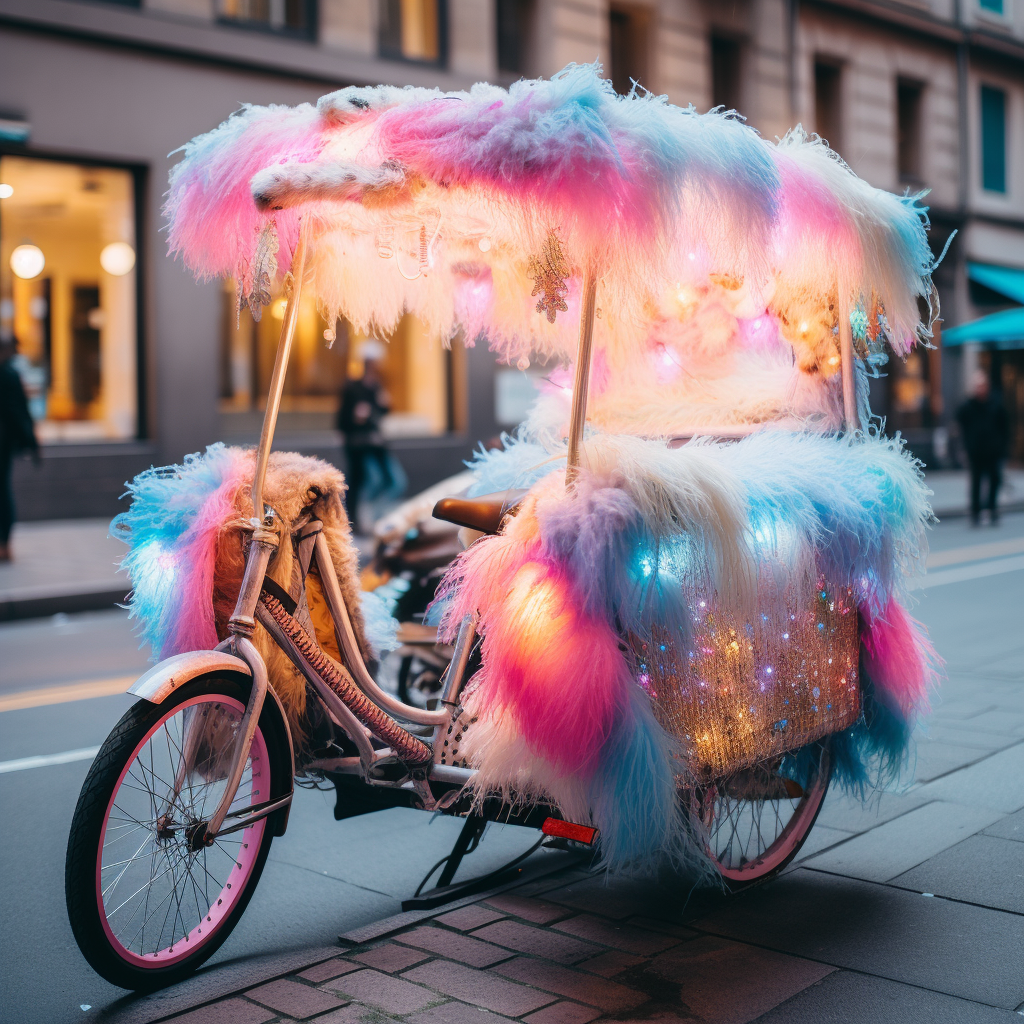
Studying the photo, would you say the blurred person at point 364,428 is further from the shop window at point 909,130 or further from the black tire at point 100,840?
the shop window at point 909,130

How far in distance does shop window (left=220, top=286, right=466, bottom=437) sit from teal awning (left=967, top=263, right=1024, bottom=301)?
14.0 meters

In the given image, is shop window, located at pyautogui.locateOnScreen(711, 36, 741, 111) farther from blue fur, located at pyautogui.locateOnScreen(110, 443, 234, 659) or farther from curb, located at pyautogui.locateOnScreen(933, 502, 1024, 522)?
blue fur, located at pyautogui.locateOnScreen(110, 443, 234, 659)

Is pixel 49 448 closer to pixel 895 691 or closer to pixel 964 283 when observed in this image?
pixel 895 691

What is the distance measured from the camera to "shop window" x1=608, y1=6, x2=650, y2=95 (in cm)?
1973

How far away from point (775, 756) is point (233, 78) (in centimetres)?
1369

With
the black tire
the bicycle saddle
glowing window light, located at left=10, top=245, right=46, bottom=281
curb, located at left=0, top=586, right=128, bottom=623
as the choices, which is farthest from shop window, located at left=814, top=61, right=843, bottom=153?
the black tire

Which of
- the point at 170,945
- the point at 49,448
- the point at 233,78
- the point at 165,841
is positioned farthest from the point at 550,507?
the point at 233,78

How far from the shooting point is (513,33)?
18031mm

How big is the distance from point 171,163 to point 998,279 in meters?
18.7

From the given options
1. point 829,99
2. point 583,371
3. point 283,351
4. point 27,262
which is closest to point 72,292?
point 27,262

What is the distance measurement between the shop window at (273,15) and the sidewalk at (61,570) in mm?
6583

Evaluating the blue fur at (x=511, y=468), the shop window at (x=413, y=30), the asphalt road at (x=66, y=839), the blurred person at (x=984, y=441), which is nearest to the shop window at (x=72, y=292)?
the shop window at (x=413, y=30)

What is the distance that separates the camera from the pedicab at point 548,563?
9.58 feet

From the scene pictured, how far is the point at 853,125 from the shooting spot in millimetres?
23781
